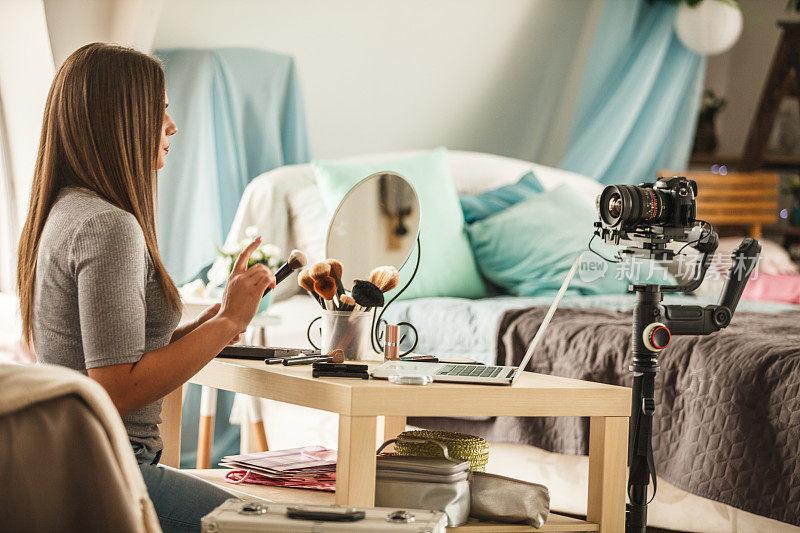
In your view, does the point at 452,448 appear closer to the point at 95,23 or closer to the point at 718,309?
the point at 718,309

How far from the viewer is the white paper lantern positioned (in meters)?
3.57

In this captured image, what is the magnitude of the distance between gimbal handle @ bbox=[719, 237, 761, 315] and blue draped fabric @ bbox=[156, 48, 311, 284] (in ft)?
5.28

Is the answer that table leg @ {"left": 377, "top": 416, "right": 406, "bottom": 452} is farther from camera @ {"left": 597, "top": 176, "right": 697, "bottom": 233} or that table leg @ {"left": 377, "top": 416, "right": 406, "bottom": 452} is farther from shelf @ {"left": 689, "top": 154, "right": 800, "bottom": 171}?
shelf @ {"left": 689, "top": 154, "right": 800, "bottom": 171}

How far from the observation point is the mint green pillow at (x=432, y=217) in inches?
107

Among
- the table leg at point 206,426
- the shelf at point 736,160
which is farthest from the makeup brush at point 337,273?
the shelf at point 736,160

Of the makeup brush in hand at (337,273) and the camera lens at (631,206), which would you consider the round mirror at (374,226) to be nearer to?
the makeup brush in hand at (337,273)

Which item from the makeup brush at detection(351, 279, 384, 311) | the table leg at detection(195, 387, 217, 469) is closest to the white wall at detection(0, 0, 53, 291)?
the table leg at detection(195, 387, 217, 469)

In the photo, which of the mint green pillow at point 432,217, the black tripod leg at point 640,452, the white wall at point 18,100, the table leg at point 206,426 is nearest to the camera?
the black tripod leg at point 640,452

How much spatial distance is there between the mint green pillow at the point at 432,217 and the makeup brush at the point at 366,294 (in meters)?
1.14

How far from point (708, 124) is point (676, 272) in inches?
63.2

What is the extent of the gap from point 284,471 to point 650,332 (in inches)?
25.5

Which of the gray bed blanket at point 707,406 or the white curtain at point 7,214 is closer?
the gray bed blanket at point 707,406

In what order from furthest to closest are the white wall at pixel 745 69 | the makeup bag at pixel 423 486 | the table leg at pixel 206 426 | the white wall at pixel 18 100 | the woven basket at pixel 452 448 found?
the white wall at pixel 745 69, the table leg at pixel 206 426, the white wall at pixel 18 100, the woven basket at pixel 452 448, the makeup bag at pixel 423 486

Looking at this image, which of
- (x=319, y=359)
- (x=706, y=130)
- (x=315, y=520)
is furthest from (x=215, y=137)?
(x=706, y=130)
